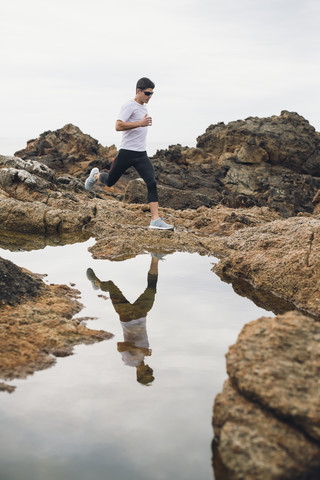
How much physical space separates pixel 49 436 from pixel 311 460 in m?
1.33

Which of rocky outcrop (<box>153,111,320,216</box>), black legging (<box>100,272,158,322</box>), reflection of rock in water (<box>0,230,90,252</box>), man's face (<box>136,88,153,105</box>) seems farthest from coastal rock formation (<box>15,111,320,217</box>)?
black legging (<box>100,272,158,322</box>)

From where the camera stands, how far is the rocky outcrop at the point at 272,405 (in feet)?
7.41

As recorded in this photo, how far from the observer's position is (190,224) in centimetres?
997

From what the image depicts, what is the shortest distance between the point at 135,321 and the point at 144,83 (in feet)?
14.9

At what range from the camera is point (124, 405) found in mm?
2857

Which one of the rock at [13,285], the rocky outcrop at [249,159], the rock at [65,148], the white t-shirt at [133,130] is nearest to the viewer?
the rock at [13,285]

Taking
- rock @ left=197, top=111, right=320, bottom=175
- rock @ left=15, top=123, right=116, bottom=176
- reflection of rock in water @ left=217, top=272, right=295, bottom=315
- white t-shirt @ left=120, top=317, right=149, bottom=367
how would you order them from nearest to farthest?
white t-shirt @ left=120, top=317, right=149, bottom=367, reflection of rock in water @ left=217, top=272, right=295, bottom=315, rock @ left=197, top=111, right=320, bottom=175, rock @ left=15, top=123, right=116, bottom=176

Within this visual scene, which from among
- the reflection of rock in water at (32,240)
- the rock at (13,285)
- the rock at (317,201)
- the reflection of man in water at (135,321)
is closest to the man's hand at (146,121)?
the reflection of rock in water at (32,240)

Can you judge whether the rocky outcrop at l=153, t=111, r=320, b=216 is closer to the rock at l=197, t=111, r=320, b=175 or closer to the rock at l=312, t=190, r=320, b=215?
the rock at l=197, t=111, r=320, b=175

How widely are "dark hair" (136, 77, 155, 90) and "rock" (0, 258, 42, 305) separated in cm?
402

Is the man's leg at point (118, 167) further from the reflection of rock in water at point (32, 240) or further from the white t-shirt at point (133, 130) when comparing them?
the reflection of rock in water at point (32, 240)

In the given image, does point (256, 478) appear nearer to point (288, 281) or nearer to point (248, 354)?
point (248, 354)

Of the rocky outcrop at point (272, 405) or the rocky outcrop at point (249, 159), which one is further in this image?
the rocky outcrop at point (249, 159)

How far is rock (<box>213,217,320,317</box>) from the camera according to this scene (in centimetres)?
528
